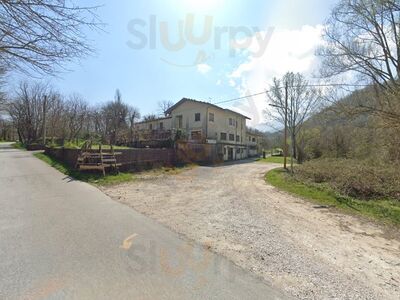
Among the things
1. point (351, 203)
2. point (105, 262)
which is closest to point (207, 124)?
point (351, 203)

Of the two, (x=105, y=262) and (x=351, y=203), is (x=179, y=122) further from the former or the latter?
(x=105, y=262)

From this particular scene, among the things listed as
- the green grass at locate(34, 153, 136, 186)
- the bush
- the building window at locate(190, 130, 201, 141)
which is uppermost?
the building window at locate(190, 130, 201, 141)

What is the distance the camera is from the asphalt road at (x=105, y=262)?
2.84 meters

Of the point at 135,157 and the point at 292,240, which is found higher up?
the point at 135,157

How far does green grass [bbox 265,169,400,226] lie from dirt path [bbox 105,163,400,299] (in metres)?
0.76

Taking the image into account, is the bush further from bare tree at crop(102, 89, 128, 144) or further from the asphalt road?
bare tree at crop(102, 89, 128, 144)

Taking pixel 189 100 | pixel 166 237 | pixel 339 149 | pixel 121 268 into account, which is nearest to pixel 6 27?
pixel 121 268

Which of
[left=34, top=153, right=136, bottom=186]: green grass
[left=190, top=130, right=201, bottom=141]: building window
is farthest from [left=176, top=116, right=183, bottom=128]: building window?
[left=34, top=153, right=136, bottom=186]: green grass

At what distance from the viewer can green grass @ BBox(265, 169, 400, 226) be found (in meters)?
7.02

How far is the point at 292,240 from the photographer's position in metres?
4.87

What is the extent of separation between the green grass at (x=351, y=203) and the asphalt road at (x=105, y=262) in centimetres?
583

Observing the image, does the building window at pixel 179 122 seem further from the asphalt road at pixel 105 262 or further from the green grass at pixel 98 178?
the asphalt road at pixel 105 262

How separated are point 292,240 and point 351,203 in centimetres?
505

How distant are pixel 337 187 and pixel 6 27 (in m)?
11.5
